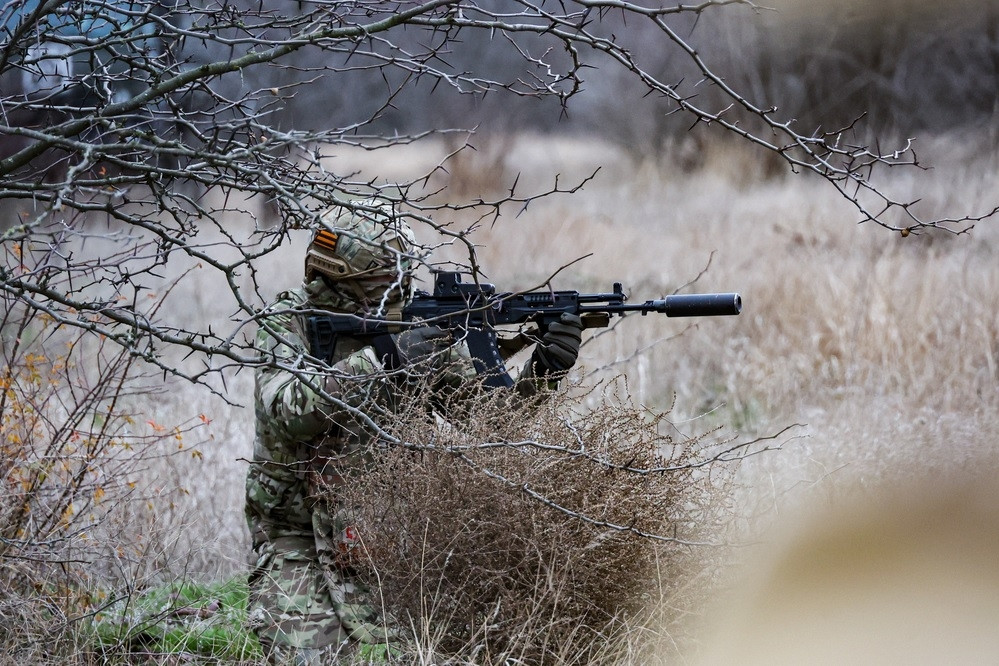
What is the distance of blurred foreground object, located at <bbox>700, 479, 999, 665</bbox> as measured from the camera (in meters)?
1.06

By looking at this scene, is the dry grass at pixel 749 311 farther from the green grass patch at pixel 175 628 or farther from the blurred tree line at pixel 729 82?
the blurred tree line at pixel 729 82

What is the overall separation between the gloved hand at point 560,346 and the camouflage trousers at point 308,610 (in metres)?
0.99

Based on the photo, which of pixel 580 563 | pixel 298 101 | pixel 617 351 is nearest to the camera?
pixel 580 563

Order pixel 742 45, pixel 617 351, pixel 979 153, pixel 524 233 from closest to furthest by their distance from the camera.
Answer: pixel 617 351 → pixel 979 153 → pixel 742 45 → pixel 524 233

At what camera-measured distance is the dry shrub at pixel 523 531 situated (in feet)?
10.0

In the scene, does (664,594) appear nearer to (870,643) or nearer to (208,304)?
(870,643)

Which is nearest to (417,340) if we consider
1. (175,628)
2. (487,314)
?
(487,314)

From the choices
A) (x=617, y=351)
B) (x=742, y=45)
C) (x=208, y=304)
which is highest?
(x=742, y=45)

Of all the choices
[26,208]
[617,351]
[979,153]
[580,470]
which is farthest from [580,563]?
[26,208]

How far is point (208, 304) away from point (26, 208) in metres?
1.70

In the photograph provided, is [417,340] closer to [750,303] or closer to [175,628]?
[175,628]

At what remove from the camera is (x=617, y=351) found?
7.77 m

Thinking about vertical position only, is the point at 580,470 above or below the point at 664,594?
above

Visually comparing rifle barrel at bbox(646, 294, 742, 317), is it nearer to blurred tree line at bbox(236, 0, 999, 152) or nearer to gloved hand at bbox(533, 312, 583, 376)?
gloved hand at bbox(533, 312, 583, 376)
